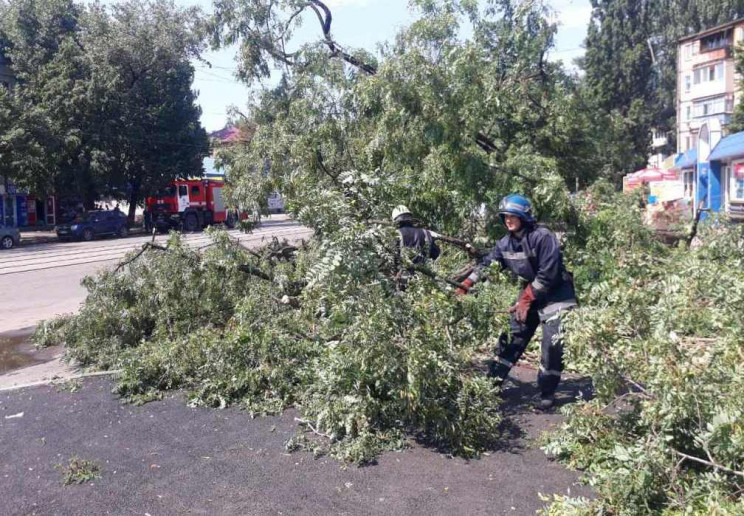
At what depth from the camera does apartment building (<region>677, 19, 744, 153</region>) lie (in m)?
43.6

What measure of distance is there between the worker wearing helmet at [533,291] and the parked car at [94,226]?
2880 cm

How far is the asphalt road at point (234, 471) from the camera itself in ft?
13.2

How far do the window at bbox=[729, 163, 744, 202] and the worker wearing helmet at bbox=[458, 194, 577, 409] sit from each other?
2269cm

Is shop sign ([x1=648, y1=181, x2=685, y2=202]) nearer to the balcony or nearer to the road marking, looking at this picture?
the road marking

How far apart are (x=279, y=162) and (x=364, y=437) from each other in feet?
20.5

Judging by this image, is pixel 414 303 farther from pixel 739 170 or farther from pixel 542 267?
pixel 739 170

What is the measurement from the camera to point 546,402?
5332 mm

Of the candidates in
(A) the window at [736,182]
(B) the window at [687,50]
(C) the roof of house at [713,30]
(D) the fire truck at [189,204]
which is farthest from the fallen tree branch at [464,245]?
(B) the window at [687,50]

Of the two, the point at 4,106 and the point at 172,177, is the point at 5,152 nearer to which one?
the point at 4,106

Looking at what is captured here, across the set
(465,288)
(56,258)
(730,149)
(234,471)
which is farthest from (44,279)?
(730,149)

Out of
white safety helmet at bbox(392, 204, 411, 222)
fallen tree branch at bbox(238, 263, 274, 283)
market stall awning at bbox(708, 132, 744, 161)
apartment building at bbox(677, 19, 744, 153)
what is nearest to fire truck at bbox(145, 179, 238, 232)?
market stall awning at bbox(708, 132, 744, 161)

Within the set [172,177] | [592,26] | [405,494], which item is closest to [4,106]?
[172,177]

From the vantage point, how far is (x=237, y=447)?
4.88 m

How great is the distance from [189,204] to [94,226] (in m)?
5.88
